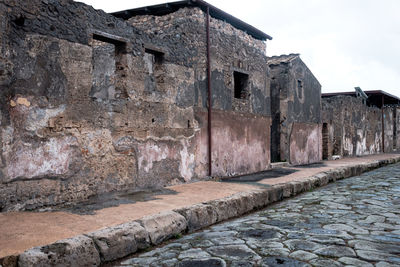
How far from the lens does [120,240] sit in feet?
11.2

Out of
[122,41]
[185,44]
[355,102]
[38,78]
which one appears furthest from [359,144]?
[38,78]

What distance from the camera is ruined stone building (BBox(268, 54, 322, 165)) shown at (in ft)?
38.0

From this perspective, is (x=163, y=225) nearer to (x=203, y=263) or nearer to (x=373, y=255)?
(x=203, y=263)

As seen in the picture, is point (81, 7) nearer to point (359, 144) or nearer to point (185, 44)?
point (185, 44)

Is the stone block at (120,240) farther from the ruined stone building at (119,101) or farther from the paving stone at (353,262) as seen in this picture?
the paving stone at (353,262)

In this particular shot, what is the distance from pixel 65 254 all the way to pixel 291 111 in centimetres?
987

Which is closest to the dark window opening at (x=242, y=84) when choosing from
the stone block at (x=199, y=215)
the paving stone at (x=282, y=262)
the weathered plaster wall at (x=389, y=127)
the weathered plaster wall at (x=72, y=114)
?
the weathered plaster wall at (x=72, y=114)

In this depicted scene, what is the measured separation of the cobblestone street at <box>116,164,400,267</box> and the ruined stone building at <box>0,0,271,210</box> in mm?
1714

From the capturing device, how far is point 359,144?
58.3 ft

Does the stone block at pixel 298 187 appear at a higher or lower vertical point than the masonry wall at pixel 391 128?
lower

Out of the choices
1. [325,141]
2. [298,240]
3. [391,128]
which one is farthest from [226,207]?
[391,128]

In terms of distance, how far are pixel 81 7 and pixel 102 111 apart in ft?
4.68

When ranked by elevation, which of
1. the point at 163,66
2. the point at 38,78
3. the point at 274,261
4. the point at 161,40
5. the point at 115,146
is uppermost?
the point at 161,40

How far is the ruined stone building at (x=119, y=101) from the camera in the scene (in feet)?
13.7
